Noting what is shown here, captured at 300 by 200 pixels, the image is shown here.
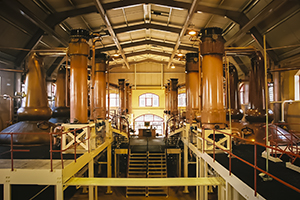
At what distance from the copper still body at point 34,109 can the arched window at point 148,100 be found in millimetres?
19487

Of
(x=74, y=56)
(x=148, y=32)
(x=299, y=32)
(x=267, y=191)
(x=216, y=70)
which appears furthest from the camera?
(x=148, y=32)

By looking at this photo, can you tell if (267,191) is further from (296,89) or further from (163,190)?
(296,89)

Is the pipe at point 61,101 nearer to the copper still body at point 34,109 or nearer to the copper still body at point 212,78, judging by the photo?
the copper still body at point 34,109

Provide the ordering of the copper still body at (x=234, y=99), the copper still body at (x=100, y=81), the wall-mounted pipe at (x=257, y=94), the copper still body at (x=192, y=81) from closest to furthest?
the wall-mounted pipe at (x=257, y=94)
the copper still body at (x=234, y=99)
the copper still body at (x=192, y=81)
the copper still body at (x=100, y=81)

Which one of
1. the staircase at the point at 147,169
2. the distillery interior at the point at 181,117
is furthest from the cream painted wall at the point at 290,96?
the staircase at the point at 147,169

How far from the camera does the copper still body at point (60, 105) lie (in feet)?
35.1

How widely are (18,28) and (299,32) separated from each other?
38.7ft

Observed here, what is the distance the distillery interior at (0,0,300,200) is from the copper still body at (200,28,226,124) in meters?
0.03

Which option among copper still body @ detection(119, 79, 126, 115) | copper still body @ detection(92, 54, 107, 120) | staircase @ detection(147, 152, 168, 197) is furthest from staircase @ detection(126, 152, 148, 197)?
copper still body @ detection(119, 79, 126, 115)

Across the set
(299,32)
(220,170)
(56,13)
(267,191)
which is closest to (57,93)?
(56,13)

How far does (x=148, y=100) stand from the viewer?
1083 inches

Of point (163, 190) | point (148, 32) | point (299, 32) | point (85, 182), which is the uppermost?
point (148, 32)

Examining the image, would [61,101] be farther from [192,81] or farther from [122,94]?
[122,94]

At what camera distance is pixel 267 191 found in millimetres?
3162
